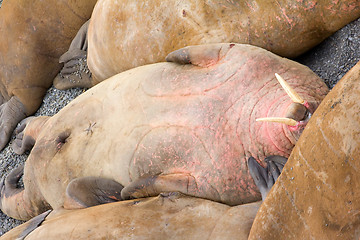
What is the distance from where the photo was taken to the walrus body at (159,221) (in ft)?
6.27

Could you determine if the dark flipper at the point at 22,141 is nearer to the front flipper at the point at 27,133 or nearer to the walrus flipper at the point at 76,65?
the front flipper at the point at 27,133

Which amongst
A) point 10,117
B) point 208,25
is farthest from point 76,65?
point 208,25

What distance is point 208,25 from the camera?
2.52 metres

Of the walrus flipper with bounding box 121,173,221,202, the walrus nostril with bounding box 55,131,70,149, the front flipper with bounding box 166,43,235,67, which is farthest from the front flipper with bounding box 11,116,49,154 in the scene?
the front flipper with bounding box 166,43,235,67

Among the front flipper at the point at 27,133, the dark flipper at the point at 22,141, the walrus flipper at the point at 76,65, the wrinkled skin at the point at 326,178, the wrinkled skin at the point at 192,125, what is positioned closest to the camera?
the wrinkled skin at the point at 326,178

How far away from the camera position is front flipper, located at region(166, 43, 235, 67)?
90.5 inches

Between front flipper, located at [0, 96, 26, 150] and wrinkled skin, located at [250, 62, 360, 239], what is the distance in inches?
128

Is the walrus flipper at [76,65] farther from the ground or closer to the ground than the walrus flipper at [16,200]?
farther from the ground

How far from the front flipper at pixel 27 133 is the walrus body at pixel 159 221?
1.41 metres

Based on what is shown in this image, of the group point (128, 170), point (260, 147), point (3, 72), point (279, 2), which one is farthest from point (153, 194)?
point (3, 72)

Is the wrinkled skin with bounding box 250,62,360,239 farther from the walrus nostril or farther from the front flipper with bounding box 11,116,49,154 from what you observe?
the front flipper with bounding box 11,116,49,154

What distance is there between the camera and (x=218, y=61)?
2295mm

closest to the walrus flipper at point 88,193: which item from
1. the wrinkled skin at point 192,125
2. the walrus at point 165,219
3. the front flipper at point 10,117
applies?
the wrinkled skin at point 192,125

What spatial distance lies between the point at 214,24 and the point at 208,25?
0.12 ft
